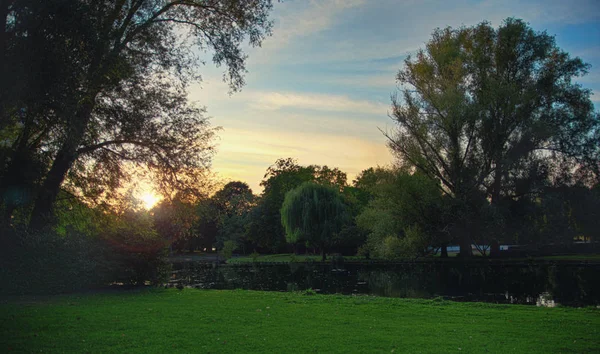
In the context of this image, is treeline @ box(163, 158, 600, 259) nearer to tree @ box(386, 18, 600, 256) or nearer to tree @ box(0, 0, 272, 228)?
tree @ box(386, 18, 600, 256)

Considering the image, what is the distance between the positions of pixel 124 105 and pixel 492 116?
2685 cm

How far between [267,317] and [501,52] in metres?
32.9

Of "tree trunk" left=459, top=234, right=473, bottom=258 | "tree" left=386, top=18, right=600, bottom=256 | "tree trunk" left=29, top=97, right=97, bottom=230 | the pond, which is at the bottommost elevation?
the pond

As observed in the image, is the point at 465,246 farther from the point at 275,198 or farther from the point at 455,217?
the point at 275,198

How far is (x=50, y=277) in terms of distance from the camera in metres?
15.9

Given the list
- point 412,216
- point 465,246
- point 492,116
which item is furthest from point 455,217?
point 492,116

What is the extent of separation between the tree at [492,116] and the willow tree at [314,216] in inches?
621

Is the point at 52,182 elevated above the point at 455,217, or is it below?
below

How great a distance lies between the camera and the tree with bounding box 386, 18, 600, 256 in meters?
33.2

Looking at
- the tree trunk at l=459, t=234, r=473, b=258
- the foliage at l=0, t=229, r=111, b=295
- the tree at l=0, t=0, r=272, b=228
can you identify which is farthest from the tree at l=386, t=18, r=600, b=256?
the foliage at l=0, t=229, r=111, b=295

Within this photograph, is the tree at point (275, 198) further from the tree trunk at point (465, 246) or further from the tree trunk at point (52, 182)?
the tree trunk at point (52, 182)

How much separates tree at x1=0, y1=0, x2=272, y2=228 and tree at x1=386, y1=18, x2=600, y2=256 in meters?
19.9

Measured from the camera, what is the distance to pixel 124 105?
1602 centimetres

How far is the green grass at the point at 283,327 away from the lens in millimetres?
7766
